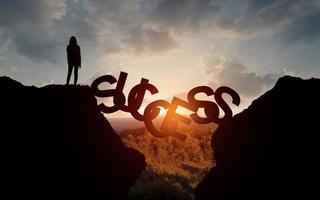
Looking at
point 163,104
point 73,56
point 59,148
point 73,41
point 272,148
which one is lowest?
point 59,148

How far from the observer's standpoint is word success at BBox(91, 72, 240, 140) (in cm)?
1853

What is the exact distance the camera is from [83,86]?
1816cm

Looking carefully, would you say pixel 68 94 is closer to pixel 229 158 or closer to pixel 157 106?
pixel 157 106

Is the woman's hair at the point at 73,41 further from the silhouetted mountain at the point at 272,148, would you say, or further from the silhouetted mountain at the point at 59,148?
the silhouetted mountain at the point at 272,148

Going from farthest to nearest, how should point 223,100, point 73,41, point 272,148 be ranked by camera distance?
1. point 223,100
2. point 73,41
3. point 272,148

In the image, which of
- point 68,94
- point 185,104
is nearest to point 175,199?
point 185,104

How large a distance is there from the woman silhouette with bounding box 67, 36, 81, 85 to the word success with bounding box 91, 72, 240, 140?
4.03 feet

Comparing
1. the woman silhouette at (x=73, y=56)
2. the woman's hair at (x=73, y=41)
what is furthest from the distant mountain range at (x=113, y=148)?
the woman's hair at (x=73, y=41)

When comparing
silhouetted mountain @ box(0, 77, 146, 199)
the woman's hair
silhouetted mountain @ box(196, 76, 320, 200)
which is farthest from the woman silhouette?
silhouetted mountain @ box(196, 76, 320, 200)

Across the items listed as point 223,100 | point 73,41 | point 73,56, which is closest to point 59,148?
point 73,56

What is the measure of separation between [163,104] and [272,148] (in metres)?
5.57

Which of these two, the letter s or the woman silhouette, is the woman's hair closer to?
the woman silhouette

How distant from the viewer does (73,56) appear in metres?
17.6

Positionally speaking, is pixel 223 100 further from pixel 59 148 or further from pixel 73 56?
pixel 59 148
